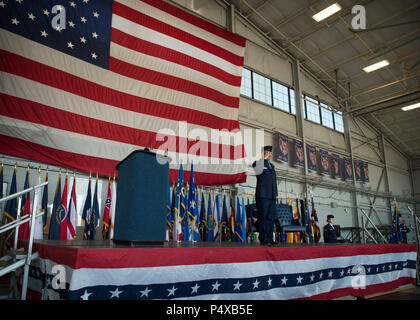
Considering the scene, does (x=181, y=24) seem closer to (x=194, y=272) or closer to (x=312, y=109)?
(x=194, y=272)

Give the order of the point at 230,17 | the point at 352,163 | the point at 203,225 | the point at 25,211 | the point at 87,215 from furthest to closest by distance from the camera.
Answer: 1. the point at 352,163
2. the point at 230,17
3. the point at 203,225
4. the point at 87,215
5. the point at 25,211

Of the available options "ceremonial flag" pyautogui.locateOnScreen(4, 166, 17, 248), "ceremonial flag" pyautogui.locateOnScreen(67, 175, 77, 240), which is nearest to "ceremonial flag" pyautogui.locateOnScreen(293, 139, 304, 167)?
"ceremonial flag" pyautogui.locateOnScreen(67, 175, 77, 240)

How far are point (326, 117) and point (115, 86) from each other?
942cm

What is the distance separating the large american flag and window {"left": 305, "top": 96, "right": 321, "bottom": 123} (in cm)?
510

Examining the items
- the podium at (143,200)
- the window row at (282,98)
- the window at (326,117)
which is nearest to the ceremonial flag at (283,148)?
the window row at (282,98)

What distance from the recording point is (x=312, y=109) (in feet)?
36.1

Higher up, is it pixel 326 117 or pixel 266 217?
pixel 326 117

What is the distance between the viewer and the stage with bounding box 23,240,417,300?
1498 millimetres

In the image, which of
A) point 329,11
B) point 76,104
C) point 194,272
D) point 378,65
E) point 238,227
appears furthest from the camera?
point 378,65

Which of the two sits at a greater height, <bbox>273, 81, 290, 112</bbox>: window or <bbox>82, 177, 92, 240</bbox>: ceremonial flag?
<bbox>273, 81, 290, 112</bbox>: window

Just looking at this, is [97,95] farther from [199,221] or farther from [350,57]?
[350,57]

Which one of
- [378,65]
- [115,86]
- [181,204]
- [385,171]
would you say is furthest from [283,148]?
[385,171]

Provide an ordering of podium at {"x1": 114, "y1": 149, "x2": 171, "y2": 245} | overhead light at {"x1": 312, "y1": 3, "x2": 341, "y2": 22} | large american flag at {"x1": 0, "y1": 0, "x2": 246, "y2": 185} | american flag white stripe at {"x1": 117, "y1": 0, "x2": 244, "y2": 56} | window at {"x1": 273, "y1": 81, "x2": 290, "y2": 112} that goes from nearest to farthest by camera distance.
A: podium at {"x1": 114, "y1": 149, "x2": 171, "y2": 245}, large american flag at {"x1": 0, "y1": 0, "x2": 246, "y2": 185}, american flag white stripe at {"x1": 117, "y1": 0, "x2": 244, "y2": 56}, overhead light at {"x1": 312, "y1": 3, "x2": 341, "y2": 22}, window at {"x1": 273, "y1": 81, "x2": 290, "y2": 112}

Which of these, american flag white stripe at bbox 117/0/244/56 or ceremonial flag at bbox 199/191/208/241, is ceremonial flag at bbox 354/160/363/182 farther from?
ceremonial flag at bbox 199/191/208/241
